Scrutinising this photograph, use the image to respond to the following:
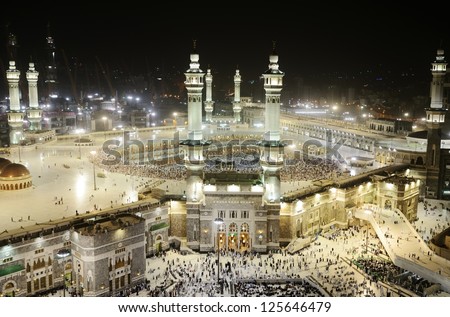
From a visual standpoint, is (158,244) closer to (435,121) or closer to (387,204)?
(387,204)

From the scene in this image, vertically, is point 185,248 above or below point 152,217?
below

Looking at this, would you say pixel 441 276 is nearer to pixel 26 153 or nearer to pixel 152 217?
pixel 152 217

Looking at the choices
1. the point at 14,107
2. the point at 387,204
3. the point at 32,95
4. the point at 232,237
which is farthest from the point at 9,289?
the point at 32,95

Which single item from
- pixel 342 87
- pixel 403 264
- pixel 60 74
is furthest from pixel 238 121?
pixel 60 74

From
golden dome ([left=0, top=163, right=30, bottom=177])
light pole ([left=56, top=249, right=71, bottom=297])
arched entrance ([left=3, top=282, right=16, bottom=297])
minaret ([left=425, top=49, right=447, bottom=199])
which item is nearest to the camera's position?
arched entrance ([left=3, top=282, right=16, bottom=297])

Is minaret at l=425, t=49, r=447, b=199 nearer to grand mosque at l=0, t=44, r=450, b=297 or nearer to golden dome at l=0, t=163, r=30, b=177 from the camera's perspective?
grand mosque at l=0, t=44, r=450, b=297

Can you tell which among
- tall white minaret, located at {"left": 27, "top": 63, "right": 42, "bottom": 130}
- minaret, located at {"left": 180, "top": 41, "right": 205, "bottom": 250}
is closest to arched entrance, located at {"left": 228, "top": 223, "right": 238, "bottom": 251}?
minaret, located at {"left": 180, "top": 41, "right": 205, "bottom": 250}

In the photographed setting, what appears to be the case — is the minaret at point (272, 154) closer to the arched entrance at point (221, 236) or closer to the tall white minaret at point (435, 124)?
the arched entrance at point (221, 236)

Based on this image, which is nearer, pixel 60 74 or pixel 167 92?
pixel 60 74
